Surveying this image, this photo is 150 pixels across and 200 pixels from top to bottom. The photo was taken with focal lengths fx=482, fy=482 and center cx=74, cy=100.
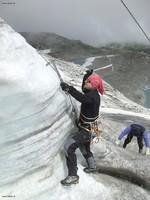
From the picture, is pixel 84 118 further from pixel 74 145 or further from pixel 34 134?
pixel 34 134

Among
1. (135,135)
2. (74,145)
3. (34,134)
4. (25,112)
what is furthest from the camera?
(135,135)

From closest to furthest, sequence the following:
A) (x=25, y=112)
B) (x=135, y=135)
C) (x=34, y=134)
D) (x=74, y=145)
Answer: (x=25, y=112) → (x=34, y=134) → (x=74, y=145) → (x=135, y=135)

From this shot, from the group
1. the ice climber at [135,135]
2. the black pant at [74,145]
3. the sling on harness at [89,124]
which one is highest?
the sling on harness at [89,124]

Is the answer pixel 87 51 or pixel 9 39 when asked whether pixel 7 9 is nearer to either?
pixel 87 51

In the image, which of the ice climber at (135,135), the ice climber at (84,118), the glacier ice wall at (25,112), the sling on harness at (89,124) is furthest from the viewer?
the ice climber at (135,135)

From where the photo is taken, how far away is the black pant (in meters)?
6.49

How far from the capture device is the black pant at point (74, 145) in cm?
649

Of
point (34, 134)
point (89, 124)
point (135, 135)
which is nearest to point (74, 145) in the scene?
point (89, 124)

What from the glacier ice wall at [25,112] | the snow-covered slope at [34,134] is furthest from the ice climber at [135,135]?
the glacier ice wall at [25,112]

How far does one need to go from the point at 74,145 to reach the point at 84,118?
1.30 ft

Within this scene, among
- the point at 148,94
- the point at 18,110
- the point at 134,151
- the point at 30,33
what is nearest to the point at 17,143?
the point at 18,110

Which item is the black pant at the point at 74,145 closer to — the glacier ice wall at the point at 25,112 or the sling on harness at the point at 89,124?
the sling on harness at the point at 89,124

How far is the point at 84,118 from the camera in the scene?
6633 mm

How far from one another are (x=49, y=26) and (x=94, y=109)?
Answer: 71.6 feet
